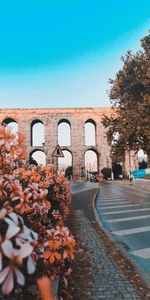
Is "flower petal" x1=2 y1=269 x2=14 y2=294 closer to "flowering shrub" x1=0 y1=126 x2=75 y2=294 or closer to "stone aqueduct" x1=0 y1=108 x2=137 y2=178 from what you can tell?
"flowering shrub" x1=0 y1=126 x2=75 y2=294

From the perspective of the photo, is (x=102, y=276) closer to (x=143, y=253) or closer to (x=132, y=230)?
(x=143, y=253)

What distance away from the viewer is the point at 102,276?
5.29 metres

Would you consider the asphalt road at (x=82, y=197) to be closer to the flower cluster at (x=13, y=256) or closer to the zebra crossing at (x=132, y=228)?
the zebra crossing at (x=132, y=228)

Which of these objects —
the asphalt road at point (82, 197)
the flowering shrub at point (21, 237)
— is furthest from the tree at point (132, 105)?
the flowering shrub at point (21, 237)

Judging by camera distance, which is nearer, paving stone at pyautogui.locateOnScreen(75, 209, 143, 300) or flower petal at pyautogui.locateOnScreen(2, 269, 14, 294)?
flower petal at pyautogui.locateOnScreen(2, 269, 14, 294)

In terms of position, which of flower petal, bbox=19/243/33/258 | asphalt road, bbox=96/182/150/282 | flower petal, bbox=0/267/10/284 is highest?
flower petal, bbox=19/243/33/258

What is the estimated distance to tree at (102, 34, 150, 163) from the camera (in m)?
24.7

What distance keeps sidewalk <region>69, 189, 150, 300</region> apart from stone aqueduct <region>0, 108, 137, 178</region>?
56.7 meters

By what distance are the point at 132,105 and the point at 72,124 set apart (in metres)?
39.1

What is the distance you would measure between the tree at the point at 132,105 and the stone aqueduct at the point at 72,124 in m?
35.7

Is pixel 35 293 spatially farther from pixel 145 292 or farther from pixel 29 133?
pixel 29 133

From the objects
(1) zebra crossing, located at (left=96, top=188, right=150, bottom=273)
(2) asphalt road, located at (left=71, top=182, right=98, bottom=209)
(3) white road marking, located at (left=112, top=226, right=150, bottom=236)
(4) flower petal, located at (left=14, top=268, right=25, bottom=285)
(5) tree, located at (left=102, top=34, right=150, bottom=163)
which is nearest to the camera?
(4) flower petal, located at (left=14, top=268, right=25, bottom=285)

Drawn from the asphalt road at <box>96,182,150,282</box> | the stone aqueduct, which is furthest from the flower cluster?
the stone aqueduct

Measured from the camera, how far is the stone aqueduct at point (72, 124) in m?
64.6
